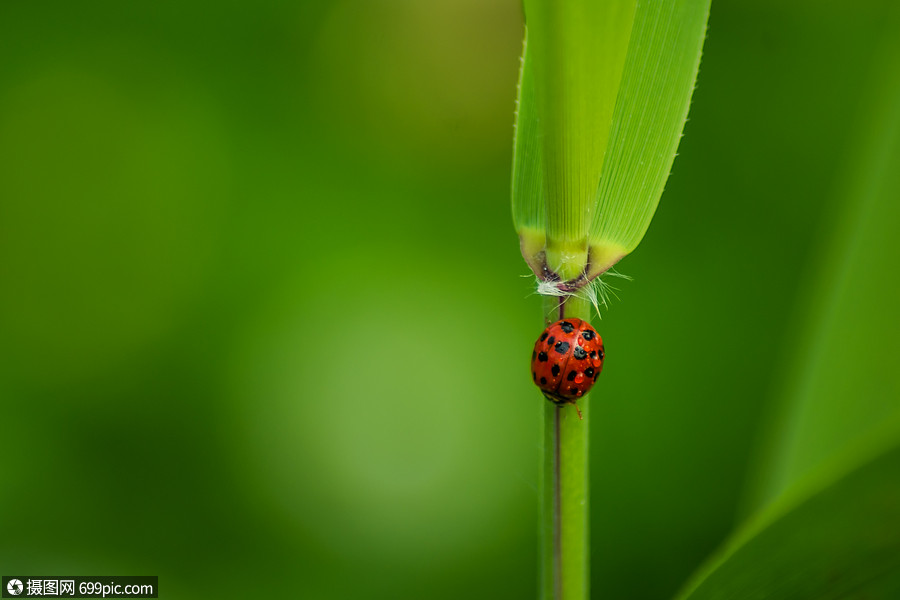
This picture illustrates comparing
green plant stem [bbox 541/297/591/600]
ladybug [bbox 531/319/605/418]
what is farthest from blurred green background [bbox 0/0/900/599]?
green plant stem [bbox 541/297/591/600]

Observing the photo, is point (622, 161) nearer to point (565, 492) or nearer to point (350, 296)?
point (565, 492)

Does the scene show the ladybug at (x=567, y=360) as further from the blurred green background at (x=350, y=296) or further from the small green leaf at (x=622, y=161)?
the blurred green background at (x=350, y=296)

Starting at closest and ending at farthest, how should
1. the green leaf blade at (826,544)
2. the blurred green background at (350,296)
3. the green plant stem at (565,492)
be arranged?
the green leaf blade at (826,544)
the green plant stem at (565,492)
the blurred green background at (350,296)

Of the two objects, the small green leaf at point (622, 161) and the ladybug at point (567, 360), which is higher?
the small green leaf at point (622, 161)

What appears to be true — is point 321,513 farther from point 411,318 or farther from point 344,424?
point 411,318

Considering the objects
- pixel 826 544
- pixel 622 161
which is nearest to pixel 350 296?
pixel 622 161

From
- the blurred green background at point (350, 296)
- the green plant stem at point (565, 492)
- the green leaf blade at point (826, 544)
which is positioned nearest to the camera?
the green leaf blade at point (826, 544)

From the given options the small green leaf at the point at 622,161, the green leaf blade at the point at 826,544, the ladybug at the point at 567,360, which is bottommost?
the green leaf blade at the point at 826,544

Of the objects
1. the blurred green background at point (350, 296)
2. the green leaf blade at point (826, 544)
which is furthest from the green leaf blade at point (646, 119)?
the blurred green background at point (350, 296)
